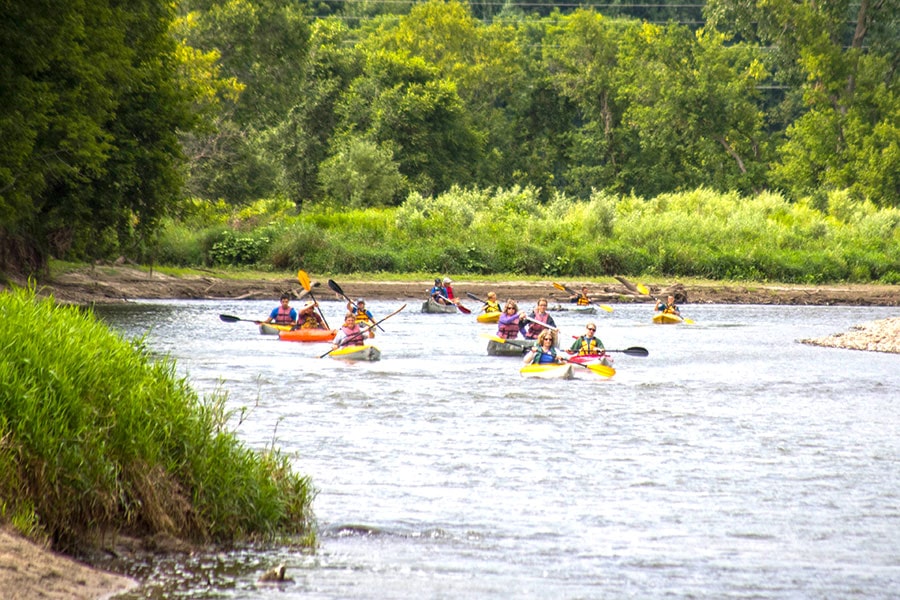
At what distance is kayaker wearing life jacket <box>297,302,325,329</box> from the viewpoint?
108 ft

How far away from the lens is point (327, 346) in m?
31.4

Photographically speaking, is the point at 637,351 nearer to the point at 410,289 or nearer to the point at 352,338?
the point at 352,338

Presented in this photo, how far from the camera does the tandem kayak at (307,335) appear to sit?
3222 cm

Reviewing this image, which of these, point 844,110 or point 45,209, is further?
point 844,110

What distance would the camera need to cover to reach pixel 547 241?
2254 inches

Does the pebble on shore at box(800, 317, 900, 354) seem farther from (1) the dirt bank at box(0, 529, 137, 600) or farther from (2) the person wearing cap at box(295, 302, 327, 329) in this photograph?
(1) the dirt bank at box(0, 529, 137, 600)

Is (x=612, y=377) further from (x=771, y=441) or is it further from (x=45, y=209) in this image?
(x=45, y=209)

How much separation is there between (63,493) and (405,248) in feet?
153

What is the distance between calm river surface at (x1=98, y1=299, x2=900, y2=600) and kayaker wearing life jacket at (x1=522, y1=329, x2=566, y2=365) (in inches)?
25.1

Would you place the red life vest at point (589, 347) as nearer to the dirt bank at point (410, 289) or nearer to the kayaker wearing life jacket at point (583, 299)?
the dirt bank at point (410, 289)

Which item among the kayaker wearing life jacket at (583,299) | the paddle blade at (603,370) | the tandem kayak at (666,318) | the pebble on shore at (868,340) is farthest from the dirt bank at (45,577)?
the kayaker wearing life jacket at (583,299)

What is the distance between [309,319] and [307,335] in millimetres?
742

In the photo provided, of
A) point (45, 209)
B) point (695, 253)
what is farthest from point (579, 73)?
point (45, 209)

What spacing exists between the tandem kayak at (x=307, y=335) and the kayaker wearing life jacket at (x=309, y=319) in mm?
383
